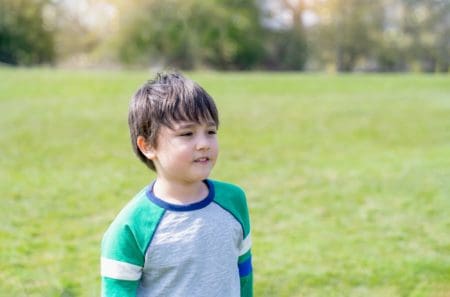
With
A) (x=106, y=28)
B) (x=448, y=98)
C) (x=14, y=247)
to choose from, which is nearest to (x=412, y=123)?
(x=448, y=98)

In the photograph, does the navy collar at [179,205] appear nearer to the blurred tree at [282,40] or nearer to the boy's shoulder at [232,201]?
the boy's shoulder at [232,201]

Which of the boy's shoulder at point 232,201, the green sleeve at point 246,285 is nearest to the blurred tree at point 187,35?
the green sleeve at point 246,285

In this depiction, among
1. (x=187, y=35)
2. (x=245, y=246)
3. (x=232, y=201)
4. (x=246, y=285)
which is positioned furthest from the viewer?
(x=187, y=35)

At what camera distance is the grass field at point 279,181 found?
426 centimetres

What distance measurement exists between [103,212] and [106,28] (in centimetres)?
2171

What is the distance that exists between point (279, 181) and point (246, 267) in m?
4.35

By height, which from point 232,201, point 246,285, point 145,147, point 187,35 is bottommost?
point 187,35

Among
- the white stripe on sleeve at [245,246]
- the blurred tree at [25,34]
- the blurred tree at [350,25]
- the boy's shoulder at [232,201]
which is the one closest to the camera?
the boy's shoulder at [232,201]

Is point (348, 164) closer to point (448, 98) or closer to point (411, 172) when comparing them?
point (411, 172)

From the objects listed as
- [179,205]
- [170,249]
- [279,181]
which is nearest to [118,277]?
[170,249]

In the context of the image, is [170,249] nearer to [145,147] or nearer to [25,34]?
[145,147]

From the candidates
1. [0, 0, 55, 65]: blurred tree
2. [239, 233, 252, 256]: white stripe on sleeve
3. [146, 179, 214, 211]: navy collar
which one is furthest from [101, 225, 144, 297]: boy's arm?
[0, 0, 55, 65]: blurred tree

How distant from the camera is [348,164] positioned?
7.44 metres

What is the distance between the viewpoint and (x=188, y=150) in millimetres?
2055
